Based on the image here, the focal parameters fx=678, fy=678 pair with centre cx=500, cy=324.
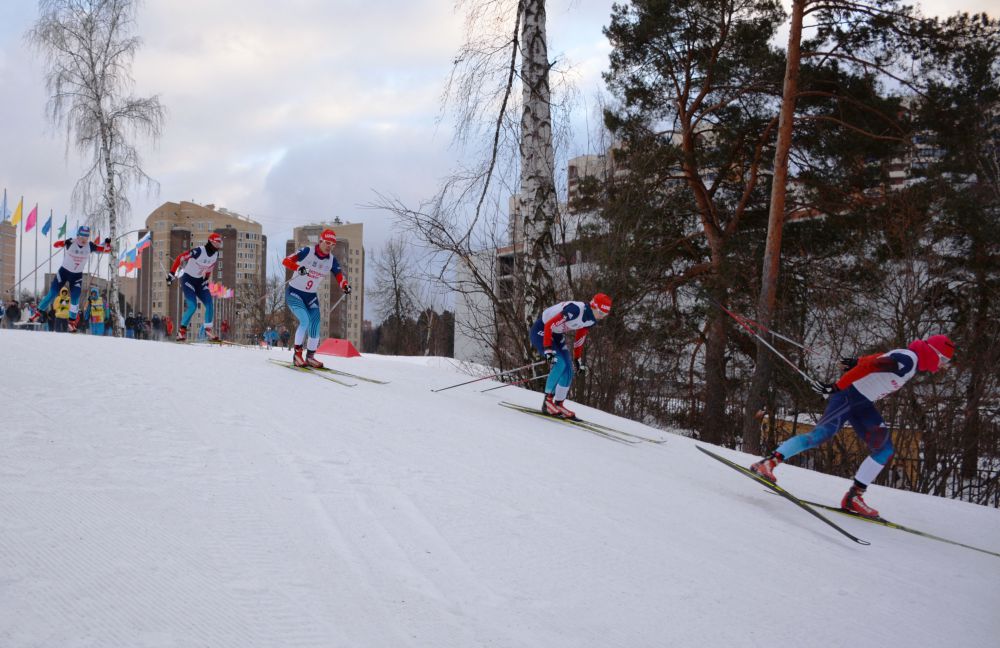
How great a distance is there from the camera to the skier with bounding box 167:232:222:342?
37.5ft

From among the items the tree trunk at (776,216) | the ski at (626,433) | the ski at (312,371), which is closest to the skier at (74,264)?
the ski at (312,371)

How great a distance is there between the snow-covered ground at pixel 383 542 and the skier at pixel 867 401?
1.68 feet

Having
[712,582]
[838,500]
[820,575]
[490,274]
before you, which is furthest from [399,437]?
[490,274]

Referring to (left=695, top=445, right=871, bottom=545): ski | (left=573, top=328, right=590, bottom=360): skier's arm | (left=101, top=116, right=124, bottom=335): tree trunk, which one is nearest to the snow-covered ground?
(left=695, top=445, right=871, bottom=545): ski

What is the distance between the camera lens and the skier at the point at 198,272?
11.4 m

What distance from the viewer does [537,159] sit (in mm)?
11320

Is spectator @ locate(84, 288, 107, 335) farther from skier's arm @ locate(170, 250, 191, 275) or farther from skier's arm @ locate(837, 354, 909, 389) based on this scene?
skier's arm @ locate(837, 354, 909, 389)

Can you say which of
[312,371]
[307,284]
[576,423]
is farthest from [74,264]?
[576,423]

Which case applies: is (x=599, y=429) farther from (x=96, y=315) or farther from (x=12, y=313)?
(x=12, y=313)

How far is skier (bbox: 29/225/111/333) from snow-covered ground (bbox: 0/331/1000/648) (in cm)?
768

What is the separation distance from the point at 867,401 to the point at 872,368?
0.43m

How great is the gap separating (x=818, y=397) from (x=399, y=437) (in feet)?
40.4

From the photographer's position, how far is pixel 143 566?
2889mm

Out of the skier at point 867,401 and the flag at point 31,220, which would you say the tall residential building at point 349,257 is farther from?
the skier at point 867,401
